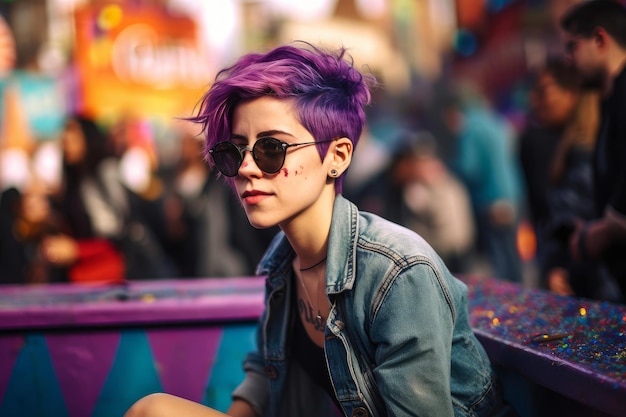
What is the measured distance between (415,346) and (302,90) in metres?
0.67

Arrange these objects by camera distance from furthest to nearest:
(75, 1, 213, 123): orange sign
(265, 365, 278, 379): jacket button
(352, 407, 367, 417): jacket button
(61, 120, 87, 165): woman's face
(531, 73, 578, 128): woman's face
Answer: (75, 1, 213, 123): orange sign → (61, 120, 87, 165): woman's face → (531, 73, 578, 128): woman's face → (265, 365, 278, 379): jacket button → (352, 407, 367, 417): jacket button

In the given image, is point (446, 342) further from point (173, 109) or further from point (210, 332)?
point (173, 109)

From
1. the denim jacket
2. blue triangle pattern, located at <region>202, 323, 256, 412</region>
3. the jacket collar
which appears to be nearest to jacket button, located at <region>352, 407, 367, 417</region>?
the denim jacket

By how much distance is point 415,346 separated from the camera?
159cm

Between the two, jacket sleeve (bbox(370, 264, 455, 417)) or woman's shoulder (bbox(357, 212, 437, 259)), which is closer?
jacket sleeve (bbox(370, 264, 455, 417))

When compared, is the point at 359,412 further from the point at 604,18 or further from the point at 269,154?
the point at 604,18

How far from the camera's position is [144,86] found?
901cm

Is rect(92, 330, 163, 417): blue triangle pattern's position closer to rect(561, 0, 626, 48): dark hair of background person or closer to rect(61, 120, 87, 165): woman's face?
rect(561, 0, 626, 48): dark hair of background person

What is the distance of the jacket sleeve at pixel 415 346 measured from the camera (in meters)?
1.58

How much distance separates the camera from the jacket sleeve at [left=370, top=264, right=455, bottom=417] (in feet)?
5.18

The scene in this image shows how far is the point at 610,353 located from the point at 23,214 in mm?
4633

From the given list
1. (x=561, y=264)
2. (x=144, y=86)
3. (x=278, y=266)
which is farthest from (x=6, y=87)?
(x=278, y=266)

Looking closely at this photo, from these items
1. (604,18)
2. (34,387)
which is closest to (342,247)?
(34,387)

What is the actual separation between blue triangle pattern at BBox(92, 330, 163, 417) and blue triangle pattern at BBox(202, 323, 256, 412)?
197mm
